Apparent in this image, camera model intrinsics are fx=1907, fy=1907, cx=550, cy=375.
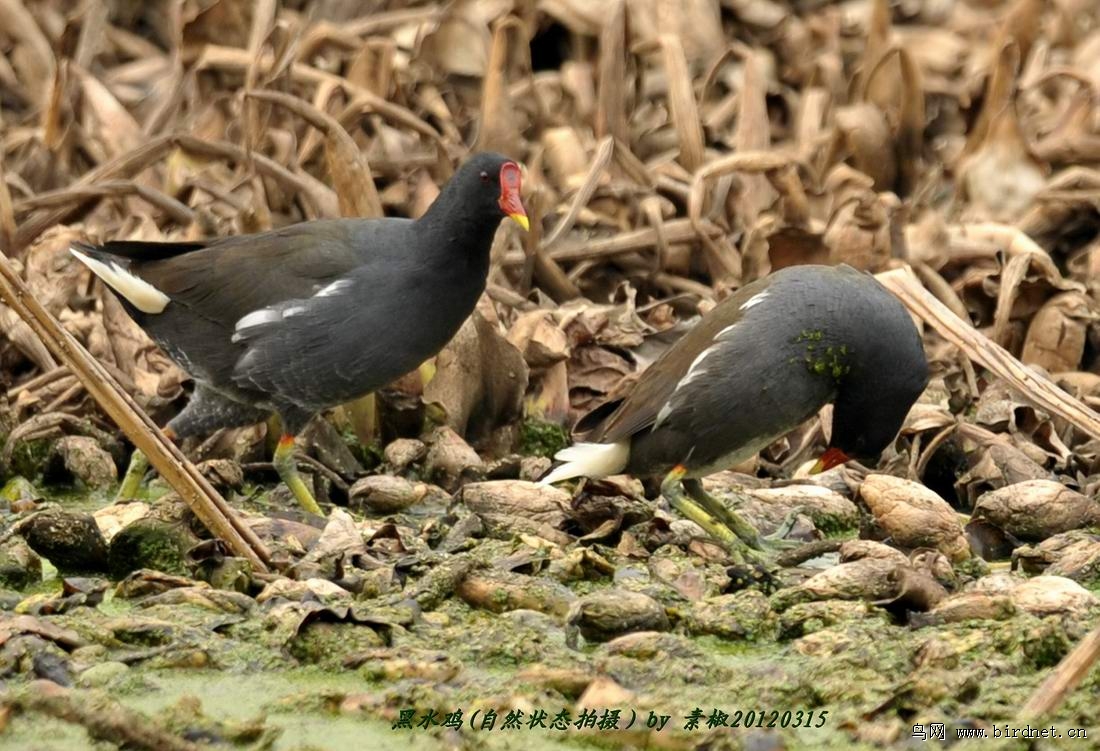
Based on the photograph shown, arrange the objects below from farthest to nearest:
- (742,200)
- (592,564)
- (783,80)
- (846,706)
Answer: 1. (783,80)
2. (742,200)
3. (592,564)
4. (846,706)

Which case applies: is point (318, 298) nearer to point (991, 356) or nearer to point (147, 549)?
point (147, 549)

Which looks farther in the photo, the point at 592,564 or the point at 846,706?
the point at 592,564

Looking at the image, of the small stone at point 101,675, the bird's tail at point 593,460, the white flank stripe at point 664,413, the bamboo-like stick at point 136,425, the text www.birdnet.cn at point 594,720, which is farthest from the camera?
the bird's tail at point 593,460

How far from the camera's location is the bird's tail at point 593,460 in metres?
5.50

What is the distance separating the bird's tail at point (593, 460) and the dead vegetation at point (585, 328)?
0.27 ft

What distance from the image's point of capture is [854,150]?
8148 mm

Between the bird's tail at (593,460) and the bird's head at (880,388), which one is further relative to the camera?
the bird's tail at (593,460)

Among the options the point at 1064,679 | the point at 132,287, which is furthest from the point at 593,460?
the point at 1064,679

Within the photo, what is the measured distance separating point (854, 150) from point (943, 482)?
243cm

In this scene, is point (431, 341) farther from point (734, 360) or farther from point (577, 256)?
point (577, 256)

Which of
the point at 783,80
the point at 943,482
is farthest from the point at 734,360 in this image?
the point at 783,80

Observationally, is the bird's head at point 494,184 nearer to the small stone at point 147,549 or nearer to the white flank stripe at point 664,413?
the white flank stripe at point 664,413

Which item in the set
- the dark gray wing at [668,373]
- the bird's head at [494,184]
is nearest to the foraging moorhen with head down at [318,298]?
the bird's head at [494,184]

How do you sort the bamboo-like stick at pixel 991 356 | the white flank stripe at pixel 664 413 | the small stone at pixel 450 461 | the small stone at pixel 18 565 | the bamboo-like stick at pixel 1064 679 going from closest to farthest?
the bamboo-like stick at pixel 1064 679
the small stone at pixel 18 565
the white flank stripe at pixel 664 413
the bamboo-like stick at pixel 991 356
the small stone at pixel 450 461
